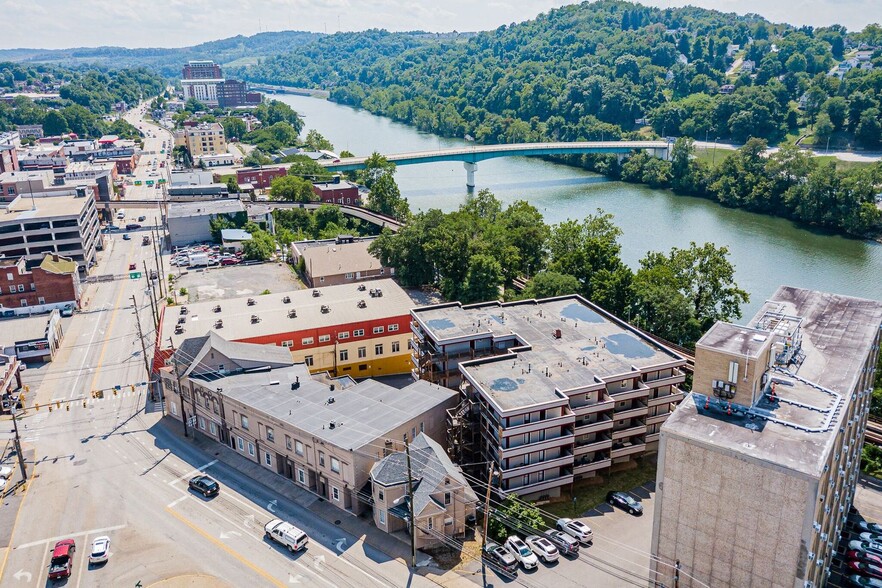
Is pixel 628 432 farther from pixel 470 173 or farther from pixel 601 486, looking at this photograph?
pixel 470 173

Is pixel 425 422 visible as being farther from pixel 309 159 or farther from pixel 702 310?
pixel 309 159

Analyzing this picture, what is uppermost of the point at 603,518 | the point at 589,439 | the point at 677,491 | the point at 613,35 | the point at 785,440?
the point at 613,35

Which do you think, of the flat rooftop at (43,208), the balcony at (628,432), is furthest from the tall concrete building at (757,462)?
the flat rooftop at (43,208)

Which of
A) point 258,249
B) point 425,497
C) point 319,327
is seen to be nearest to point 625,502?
point 425,497

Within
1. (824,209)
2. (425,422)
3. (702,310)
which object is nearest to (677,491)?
(425,422)

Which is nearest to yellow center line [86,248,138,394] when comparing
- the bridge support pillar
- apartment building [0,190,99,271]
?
apartment building [0,190,99,271]

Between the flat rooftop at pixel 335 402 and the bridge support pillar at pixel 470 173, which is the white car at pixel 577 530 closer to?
the flat rooftop at pixel 335 402
